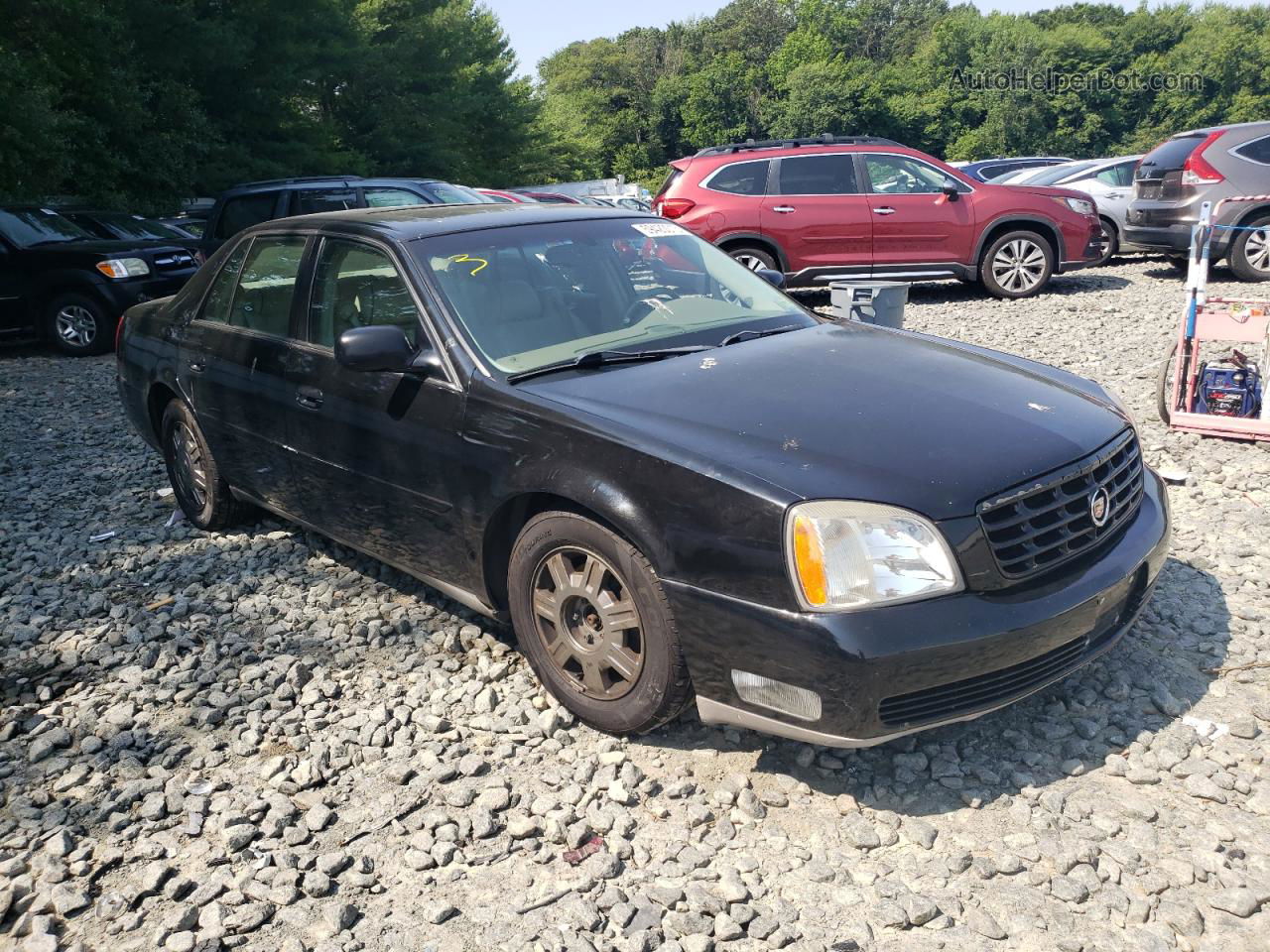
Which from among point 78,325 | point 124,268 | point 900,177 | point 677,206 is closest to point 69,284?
point 78,325

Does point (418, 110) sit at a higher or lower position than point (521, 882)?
higher

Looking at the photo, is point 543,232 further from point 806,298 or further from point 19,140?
point 19,140

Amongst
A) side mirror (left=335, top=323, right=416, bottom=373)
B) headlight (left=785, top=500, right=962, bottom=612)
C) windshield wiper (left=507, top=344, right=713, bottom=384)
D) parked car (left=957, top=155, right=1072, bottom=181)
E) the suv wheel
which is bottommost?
the suv wheel

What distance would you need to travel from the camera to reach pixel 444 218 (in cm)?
442

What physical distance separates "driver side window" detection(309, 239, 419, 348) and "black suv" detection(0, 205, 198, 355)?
844cm

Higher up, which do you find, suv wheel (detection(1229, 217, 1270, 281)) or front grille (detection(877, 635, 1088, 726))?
front grille (detection(877, 635, 1088, 726))

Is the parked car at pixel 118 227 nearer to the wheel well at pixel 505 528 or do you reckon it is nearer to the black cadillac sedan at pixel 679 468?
the black cadillac sedan at pixel 679 468

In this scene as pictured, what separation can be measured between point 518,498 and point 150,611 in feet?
7.13

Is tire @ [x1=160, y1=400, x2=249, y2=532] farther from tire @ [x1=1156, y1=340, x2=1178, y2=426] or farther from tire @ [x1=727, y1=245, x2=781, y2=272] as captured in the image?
tire @ [x1=727, y1=245, x2=781, y2=272]

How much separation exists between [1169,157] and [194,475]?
1203cm

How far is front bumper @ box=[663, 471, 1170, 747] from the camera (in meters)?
2.78

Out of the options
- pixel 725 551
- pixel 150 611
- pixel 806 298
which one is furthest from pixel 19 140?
pixel 725 551

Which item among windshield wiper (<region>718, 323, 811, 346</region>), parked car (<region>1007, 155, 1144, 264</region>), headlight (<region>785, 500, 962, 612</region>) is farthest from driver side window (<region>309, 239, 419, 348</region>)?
parked car (<region>1007, 155, 1144, 264</region>)

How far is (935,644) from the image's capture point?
2787 mm
